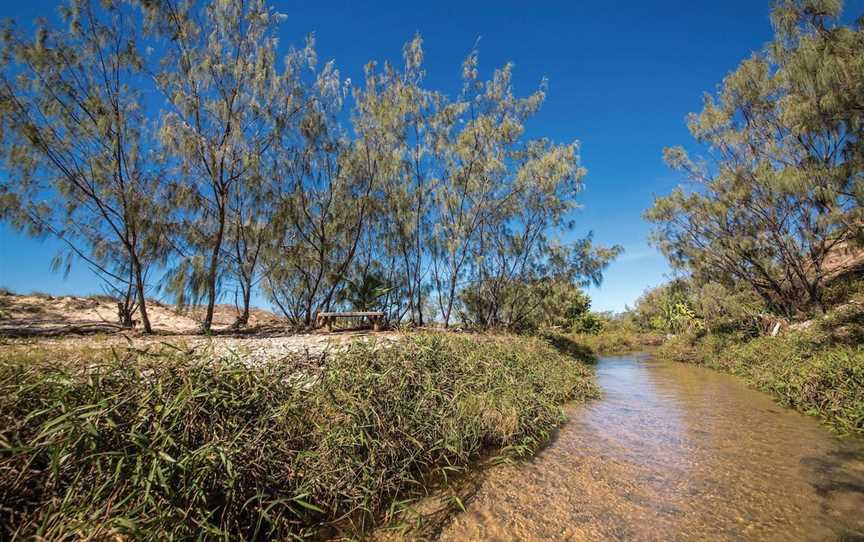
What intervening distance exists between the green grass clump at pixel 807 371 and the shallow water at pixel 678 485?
0.41 m

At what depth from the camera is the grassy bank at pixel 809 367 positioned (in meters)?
5.61

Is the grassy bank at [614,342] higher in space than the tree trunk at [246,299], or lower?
lower

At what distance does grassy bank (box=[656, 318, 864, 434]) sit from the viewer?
5605 mm

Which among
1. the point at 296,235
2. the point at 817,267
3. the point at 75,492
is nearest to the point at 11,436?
the point at 75,492

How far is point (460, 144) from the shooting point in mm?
12742

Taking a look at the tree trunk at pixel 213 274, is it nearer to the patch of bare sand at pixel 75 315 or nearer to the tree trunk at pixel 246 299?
the patch of bare sand at pixel 75 315

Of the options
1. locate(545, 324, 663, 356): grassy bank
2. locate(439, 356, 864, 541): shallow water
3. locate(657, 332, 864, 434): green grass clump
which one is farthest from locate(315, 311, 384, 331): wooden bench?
locate(545, 324, 663, 356): grassy bank

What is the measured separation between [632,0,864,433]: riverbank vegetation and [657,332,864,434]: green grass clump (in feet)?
0.10

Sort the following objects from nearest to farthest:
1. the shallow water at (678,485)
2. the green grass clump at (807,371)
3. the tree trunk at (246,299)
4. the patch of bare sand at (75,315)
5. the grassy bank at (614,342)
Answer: the shallow water at (678,485) < the green grass clump at (807,371) < the patch of bare sand at (75,315) < the tree trunk at (246,299) < the grassy bank at (614,342)

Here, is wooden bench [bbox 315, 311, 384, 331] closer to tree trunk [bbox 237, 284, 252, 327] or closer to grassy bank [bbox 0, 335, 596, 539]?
tree trunk [bbox 237, 284, 252, 327]

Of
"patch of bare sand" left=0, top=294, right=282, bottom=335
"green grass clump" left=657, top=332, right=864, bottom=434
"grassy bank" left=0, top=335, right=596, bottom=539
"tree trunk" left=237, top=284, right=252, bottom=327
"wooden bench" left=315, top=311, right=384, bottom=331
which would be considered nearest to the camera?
"grassy bank" left=0, top=335, right=596, bottom=539

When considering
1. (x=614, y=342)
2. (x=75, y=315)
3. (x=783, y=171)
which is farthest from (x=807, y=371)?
(x=75, y=315)

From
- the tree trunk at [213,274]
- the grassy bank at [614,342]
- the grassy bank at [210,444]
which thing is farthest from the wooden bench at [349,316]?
the grassy bank at [614,342]

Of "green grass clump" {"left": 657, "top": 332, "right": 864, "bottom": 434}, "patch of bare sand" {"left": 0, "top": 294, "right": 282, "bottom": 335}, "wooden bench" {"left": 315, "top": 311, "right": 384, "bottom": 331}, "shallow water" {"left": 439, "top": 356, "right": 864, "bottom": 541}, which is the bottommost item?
"shallow water" {"left": 439, "top": 356, "right": 864, "bottom": 541}
